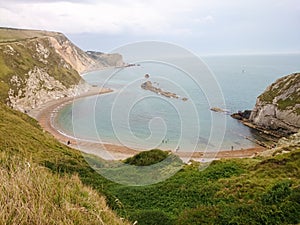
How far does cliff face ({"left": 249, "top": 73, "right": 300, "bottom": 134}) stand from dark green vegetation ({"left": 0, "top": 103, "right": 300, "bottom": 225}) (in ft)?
145

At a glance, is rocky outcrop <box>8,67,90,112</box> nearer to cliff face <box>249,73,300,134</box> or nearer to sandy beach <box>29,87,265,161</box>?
sandy beach <box>29,87,265,161</box>

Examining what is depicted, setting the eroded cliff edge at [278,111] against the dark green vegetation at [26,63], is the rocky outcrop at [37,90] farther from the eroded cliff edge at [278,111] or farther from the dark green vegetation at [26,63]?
the eroded cliff edge at [278,111]

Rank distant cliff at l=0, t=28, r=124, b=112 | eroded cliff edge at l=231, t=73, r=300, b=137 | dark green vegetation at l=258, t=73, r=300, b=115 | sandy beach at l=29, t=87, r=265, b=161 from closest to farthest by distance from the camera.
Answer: sandy beach at l=29, t=87, r=265, b=161 < eroded cliff edge at l=231, t=73, r=300, b=137 < dark green vegetation at l=258, t=73, r=300, b=115 < distant cliff at l=0, t=28, r=124, b=112

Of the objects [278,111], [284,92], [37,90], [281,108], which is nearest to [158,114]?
[278,111]

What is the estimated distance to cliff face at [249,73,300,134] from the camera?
57.0 m

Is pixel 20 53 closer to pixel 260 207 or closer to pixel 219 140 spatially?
pixel 219 140

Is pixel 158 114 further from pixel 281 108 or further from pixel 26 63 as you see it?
pixel 26 63

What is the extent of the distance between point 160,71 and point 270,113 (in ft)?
187

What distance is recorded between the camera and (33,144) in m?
25.5

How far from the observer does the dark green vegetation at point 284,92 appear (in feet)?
198

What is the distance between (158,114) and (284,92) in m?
48.3

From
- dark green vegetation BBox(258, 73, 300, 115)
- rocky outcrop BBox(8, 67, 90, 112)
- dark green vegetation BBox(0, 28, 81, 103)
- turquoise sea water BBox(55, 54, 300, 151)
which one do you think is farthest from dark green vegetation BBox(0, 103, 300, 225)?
rocky outcrop BBox(8, 67, 90, 112)

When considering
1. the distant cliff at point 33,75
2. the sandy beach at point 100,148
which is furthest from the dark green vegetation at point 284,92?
the distant cliff at point 33,75

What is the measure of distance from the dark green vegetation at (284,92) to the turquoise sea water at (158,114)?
913 centimetres
